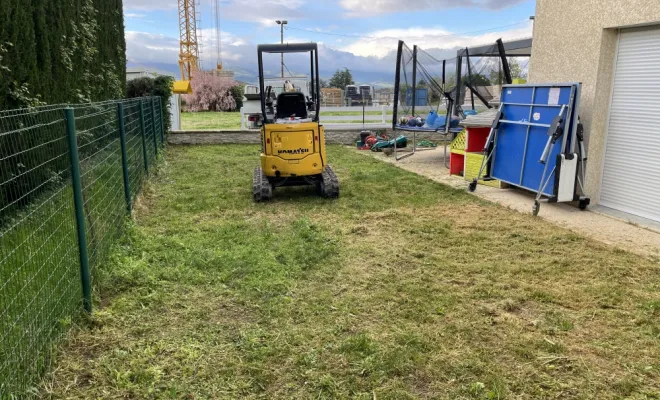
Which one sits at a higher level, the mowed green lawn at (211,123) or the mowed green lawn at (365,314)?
the mowed green lawn at (211,123)

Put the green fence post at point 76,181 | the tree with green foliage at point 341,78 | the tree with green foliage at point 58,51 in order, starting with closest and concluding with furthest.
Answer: the green fence post at point 76,181, the tree with green foliage at point 58,51, the tree with green foliage at point 341,78

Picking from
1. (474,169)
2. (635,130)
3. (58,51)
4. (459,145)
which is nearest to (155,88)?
(58,51)

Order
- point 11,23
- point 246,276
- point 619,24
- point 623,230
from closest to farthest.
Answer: point 246,276 → point 11,23 → point 623,230 → point 619,24

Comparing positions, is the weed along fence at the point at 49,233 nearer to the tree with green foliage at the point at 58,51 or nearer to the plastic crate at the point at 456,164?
the tree with green foliage at the point at 58,51

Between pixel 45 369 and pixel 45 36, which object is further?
pixel 45 36

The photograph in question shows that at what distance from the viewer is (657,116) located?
600 centimetres

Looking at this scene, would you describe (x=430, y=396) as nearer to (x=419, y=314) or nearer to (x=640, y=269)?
(x=419, y=314)

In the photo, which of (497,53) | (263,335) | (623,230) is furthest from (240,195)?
(497,53)

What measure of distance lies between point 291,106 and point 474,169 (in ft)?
11.9

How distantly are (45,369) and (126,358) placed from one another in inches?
17.3

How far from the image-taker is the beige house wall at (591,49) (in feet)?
20.9

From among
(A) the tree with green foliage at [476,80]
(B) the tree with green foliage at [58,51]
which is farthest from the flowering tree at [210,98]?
(A) the tree with green foliage at [476,80]

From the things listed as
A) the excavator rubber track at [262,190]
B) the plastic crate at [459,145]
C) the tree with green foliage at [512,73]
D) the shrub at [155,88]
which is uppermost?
the tree with green foliage at [512,73]

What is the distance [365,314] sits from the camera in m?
3.65
